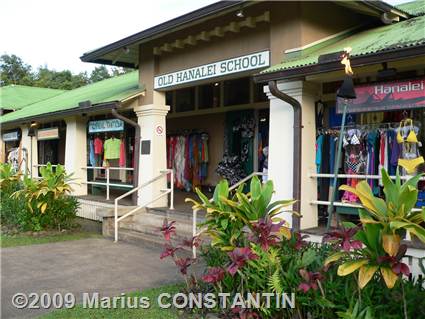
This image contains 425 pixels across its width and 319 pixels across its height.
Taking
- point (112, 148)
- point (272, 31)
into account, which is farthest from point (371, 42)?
point (112, 148)

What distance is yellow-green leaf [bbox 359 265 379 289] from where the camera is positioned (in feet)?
12.9

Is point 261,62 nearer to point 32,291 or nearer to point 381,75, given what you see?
point 381,75

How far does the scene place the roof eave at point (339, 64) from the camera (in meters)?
5.78

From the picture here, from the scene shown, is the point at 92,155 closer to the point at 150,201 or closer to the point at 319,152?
the point at 150,201

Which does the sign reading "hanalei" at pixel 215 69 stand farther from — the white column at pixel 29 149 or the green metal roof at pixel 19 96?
the green metal roof at pixel 19 96

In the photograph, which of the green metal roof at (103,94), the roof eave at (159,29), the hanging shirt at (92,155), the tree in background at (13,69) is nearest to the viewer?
the roof eave at (159,29)

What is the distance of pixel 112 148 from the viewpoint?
1370 centimetres

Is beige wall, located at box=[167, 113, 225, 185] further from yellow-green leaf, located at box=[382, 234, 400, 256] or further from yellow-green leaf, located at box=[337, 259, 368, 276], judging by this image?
yellow-green leaf, located at box=[382, 234, 400, 256]

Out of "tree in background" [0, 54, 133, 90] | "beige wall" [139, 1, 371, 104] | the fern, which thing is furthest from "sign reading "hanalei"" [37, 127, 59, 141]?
"tree in background" [0, 54, 133, 90]

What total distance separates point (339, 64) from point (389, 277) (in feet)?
11.1

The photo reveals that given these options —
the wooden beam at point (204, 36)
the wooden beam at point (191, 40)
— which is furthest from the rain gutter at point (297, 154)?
the wooden beam at point (191, 40)

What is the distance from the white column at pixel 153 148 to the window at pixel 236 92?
2298 mm

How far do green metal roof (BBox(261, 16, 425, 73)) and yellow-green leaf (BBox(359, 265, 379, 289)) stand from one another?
311 cm

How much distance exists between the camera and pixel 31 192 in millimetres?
11008
